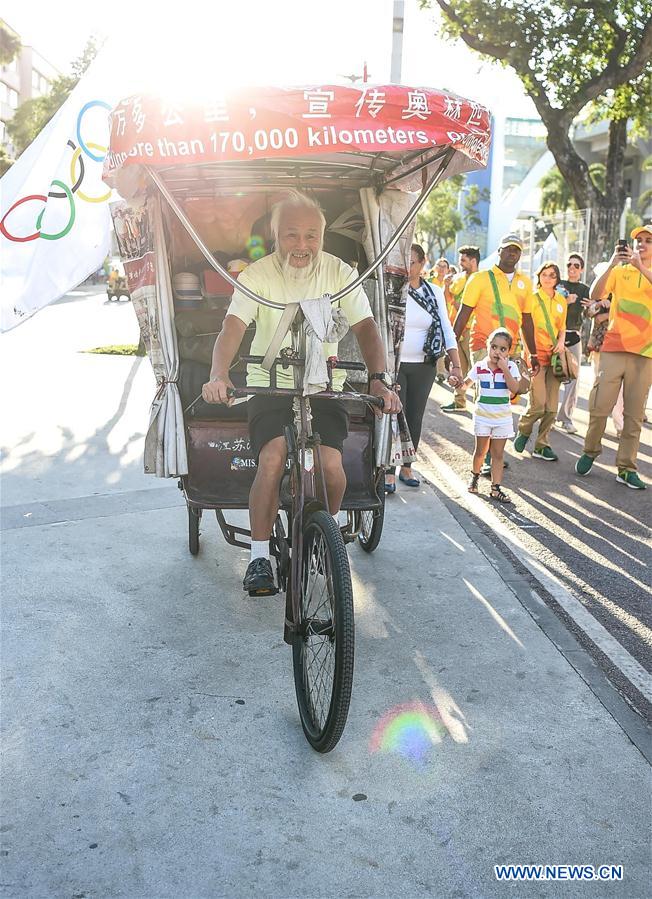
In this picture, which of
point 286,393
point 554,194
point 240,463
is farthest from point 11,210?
point 554,194

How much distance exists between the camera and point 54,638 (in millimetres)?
4727

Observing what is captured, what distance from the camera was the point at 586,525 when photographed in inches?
286

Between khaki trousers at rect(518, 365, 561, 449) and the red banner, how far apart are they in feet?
19.5

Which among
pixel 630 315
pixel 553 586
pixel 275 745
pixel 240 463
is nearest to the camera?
pixel 275 745

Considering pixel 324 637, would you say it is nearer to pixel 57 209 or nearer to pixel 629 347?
pixel 57 209

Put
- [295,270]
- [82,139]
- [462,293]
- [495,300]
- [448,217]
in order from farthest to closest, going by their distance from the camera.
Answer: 1. [448,217]
2. [462,293]
3. [495,300]
4. [82,139]
5. [295,270]

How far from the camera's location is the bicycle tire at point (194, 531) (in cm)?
595

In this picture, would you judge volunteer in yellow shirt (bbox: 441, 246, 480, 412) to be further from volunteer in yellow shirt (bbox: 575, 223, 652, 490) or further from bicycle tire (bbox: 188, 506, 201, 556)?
bicycle tire (bbox: 188, 506, 201, 556)

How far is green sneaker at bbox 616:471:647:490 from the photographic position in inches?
332

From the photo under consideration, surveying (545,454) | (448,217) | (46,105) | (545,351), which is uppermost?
(46,105)

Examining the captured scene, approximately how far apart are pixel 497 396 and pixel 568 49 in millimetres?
14351

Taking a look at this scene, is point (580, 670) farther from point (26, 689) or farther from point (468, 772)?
point (26, 689)

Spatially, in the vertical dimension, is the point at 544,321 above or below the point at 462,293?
below

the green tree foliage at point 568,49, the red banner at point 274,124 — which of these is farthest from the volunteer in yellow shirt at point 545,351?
the green tree foliage at point 568,49
